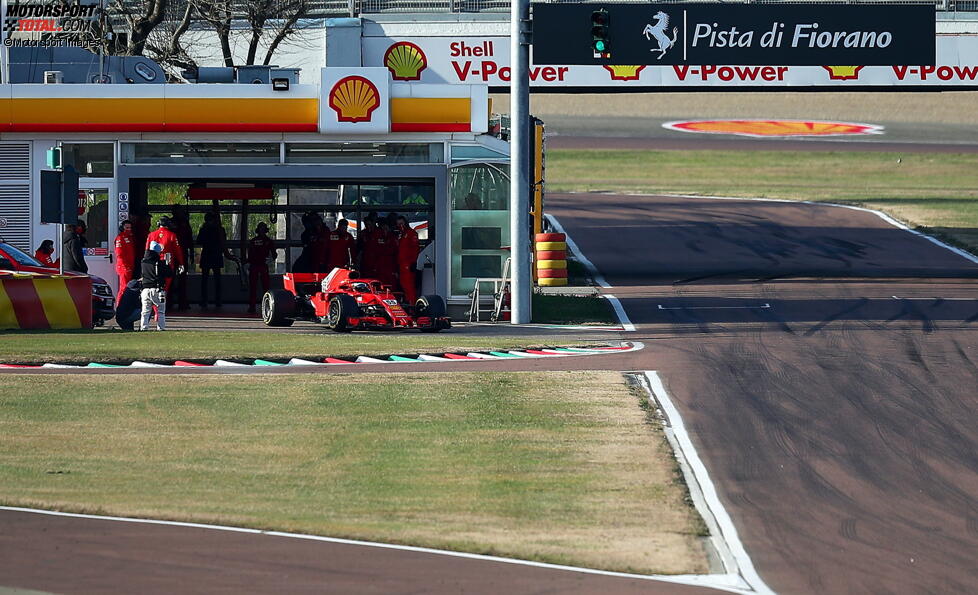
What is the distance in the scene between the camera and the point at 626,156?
53.2 metres

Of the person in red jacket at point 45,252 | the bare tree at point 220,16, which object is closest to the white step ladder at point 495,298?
the person in red jacket at point 45,252

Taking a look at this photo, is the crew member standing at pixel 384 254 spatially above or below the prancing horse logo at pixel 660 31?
below

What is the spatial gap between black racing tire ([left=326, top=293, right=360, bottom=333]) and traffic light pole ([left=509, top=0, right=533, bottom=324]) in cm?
282

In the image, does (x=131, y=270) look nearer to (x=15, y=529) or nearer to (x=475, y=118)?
(x=475, y=118)

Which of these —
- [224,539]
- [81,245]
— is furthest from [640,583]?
[81,245]

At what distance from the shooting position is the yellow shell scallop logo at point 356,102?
73.2ft

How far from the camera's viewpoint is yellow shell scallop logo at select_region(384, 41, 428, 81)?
28.6m

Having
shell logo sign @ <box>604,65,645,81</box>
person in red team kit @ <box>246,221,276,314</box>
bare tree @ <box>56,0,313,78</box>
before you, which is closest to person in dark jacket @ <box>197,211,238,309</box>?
person in red team kit @ <box>246,221,276,314</box>

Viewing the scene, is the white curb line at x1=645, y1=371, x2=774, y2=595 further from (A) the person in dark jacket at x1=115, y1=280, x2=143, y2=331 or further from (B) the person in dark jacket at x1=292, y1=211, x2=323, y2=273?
(B) the person in dark jacket at x1=292, y1=211, x2=323, y2=273

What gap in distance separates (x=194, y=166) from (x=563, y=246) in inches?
308

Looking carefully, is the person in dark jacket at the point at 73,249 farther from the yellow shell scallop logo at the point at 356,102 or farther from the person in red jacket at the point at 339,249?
the yellow shell scallop logo at the point at 356,102

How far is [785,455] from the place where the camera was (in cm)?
1105

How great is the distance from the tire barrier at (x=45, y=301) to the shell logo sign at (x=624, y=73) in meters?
13.1

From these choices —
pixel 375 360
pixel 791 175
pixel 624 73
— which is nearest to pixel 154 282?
pixel 375 360
